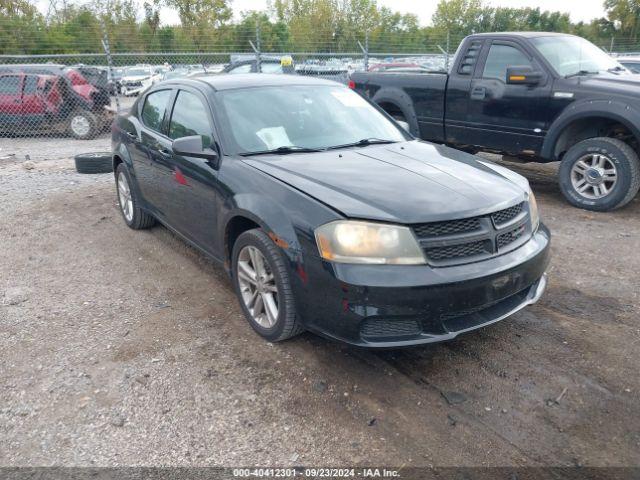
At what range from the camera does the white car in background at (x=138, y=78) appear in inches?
995

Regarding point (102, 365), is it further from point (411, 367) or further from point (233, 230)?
point (411, 367)

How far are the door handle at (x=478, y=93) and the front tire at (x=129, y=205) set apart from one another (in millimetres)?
4380

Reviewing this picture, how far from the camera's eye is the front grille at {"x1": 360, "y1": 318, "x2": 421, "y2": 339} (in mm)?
2836

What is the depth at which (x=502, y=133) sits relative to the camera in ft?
22.5

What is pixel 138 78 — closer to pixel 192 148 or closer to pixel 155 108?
pixel 155 108

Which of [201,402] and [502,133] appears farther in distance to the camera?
[502,133]

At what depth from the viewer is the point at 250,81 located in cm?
436

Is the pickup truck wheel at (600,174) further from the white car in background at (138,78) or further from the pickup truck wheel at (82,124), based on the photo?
the white car in background at (138,78)

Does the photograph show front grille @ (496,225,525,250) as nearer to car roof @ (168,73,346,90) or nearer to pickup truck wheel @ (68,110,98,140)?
car roof @ (168,73,346,90)

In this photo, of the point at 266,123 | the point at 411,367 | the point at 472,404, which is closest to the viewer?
the point at 472,404

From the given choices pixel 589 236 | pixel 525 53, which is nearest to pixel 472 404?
pixel 589 236

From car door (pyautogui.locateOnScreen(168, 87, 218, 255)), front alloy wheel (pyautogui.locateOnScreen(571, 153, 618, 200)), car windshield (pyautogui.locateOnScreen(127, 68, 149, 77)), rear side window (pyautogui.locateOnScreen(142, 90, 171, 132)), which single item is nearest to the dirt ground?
car door (pyautogui.locateOnScreen(168, 87, 218, 255))

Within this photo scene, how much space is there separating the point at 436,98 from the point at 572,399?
537cm

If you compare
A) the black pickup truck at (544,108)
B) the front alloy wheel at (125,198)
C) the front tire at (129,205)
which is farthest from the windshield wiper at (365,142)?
the front alloy wheel at (125,198)
